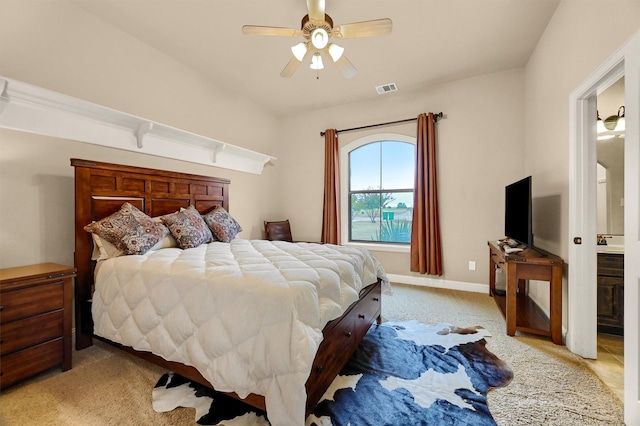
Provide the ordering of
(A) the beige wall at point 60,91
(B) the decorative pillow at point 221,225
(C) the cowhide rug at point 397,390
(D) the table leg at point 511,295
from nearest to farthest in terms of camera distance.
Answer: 1. (C) the cowhide rug at point 397,390
2. (A) the beige wall at point 60,91
3. (D) the table leg at point 511,295
4. (B) the decorative pillow at point 221,225

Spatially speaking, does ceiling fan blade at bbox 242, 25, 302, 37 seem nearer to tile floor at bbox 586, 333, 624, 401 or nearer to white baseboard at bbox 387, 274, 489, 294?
tile floor at bbox 586, 333, 624, 401

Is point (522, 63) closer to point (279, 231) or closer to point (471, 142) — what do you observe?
point (471, 142)

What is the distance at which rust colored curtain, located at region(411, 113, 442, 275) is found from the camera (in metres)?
3.75

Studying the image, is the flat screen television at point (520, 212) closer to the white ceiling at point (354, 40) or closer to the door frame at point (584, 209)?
the door frame at point (584, 209)

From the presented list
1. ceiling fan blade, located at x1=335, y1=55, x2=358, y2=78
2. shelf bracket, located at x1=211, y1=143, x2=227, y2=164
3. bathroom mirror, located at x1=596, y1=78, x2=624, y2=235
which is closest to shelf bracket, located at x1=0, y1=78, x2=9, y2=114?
shelf bracket, located at x1=211, y1=143, x2=227, y2=164

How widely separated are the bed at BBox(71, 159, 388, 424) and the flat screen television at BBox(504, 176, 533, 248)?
1.41 metres

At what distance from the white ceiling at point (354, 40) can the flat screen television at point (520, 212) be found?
1.58 m

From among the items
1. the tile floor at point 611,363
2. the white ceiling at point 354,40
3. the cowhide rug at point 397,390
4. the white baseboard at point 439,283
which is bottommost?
the cowhide rug at point 397,390

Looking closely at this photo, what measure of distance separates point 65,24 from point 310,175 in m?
3.38

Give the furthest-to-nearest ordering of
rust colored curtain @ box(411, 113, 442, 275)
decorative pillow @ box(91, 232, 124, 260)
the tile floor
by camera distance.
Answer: rust colored curtain @ box(411, 113, 442, 275)
decorative pillow @ box(91, 232, 124, 260)
the tile floor

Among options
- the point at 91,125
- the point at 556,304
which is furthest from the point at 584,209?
the point at 91,125

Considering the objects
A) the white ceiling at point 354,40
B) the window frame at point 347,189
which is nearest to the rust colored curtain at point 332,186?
the window frame at point 347,189

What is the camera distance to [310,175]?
478cm

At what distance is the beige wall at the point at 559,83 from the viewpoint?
1.64 metres
